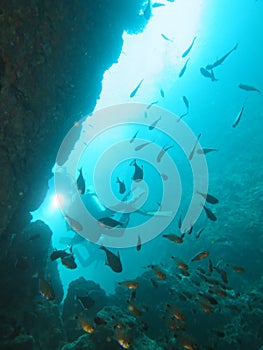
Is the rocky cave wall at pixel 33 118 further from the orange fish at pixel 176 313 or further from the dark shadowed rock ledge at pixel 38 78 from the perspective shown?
the orange fish at pixel 176 313

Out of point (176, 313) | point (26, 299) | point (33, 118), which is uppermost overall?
point (33, 118)

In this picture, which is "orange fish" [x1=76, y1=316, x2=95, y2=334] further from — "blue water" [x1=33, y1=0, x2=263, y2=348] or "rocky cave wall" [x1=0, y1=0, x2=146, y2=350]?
"blue water" [x1=33, y1=0, x2=263, y2=348]

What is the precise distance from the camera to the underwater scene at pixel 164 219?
6.54 m

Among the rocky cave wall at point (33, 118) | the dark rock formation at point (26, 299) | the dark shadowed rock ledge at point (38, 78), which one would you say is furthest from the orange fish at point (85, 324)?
the dark shadowed rock ledge at point (38, 78)

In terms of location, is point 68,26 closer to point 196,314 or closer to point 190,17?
point 196,314

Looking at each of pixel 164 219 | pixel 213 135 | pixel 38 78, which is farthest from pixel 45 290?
pixel 213 135

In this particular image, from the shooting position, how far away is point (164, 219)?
32.8 meters

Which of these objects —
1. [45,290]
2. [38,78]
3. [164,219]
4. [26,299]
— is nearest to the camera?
[45,290]

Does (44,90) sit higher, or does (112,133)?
(112,133)

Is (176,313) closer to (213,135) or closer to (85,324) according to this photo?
(85,324)

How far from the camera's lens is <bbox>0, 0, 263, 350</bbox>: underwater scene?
21.5 feet

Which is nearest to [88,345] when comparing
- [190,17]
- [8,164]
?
[8,164]

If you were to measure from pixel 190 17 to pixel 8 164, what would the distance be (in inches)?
1840

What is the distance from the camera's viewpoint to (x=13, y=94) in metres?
5.96
